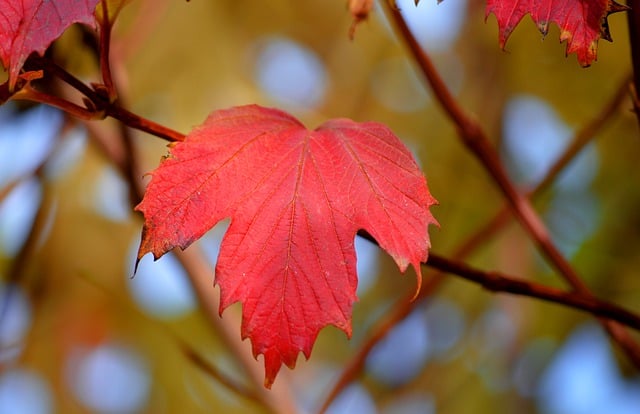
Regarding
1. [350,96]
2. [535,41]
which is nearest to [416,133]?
[350,96]

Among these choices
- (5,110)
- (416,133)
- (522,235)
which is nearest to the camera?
(5,110)

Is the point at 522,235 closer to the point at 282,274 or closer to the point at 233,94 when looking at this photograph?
the point at 233,94

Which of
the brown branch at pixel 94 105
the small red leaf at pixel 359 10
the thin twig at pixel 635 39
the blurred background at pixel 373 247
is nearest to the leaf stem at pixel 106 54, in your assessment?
the brown branch at pixel 94 105

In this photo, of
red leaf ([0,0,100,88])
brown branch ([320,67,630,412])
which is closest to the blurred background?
brown branch ([320,67,630,412])

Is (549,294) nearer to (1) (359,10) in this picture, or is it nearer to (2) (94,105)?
(1) (359,10)

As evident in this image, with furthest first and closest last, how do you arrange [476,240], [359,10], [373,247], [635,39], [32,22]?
[373,247], [476,240], [359,10], [635,39], [32,22]

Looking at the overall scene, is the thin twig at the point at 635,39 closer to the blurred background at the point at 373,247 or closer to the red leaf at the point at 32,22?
the red leaf at the point at 32,22

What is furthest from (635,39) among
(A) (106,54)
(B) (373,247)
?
(B) (373,247)
